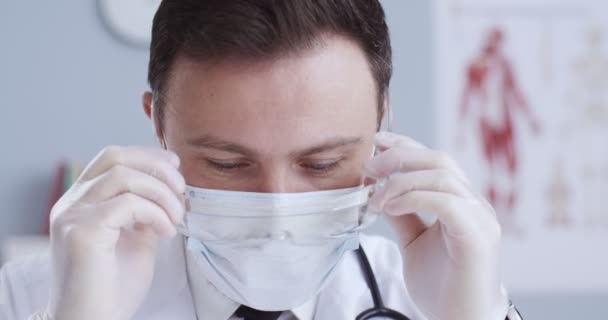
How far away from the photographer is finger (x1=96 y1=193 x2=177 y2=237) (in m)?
0.96

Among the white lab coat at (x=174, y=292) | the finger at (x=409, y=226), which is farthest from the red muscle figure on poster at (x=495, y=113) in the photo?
the finger at (x=409, y=226)

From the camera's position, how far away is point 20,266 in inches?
54.1

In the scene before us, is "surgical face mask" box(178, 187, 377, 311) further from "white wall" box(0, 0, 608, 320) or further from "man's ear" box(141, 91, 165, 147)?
"white wall" box(0, 0, 608, 320)

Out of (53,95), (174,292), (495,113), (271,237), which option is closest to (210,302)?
(174,292)

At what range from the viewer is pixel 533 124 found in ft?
8.42

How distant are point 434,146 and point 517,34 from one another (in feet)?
1.66

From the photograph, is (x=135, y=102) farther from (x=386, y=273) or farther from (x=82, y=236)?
(x=82, y=236)

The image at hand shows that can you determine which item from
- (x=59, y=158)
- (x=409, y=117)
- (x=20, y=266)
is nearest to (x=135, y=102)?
(x=59, y=158)

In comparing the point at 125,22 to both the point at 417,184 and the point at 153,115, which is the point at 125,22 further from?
the point at 417,184

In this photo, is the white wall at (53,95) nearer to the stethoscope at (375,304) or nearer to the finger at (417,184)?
the stethoscope at (375,304)

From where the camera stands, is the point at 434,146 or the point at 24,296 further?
the point at 434,146

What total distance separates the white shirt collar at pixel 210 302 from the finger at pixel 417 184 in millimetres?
321

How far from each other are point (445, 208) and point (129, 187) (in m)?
0.45

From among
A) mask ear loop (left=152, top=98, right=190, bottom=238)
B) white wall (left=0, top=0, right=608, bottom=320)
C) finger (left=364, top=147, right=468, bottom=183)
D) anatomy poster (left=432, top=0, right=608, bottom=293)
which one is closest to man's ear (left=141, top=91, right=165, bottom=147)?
mask ear loop (left=152, top=98, right=190, bottom=238)
